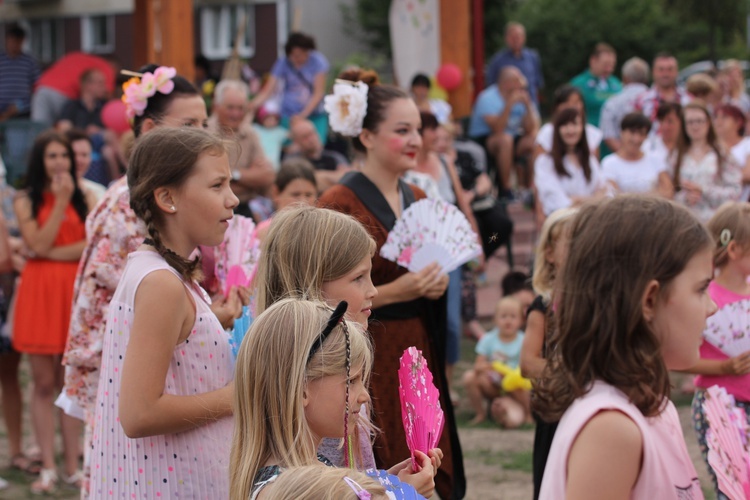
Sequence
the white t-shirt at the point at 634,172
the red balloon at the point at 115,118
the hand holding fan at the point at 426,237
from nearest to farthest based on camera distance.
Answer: the hand holding fan at the point at 426,237, the white t-shirt at the point at 634,172, the red balloon at the point at 115,118

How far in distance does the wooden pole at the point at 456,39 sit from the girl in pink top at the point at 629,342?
10.6 m

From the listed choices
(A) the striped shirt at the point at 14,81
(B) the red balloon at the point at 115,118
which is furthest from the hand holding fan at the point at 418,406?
(A) the striped shirt at the point at 14,81

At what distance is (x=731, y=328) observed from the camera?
4.23m

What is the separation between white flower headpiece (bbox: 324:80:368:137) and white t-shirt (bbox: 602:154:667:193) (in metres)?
4.93

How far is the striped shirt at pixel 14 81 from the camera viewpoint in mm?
12805

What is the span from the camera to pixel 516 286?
8.68m

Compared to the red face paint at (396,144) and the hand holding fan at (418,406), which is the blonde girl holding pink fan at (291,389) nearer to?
the hand holding fan at (418,406)

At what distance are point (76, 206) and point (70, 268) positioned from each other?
37cm

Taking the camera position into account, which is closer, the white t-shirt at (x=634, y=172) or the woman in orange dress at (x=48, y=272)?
the woman in orange dress at (x=48, y=272)

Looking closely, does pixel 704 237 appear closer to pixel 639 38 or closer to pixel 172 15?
pixel 172 15

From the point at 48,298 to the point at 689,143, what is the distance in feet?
17.4

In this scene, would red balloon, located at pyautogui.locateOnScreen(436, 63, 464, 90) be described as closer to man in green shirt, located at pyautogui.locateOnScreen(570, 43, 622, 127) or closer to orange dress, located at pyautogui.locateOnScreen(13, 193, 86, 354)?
Answer: man in green shirt, located at pyautogui.locateOnScreen(570, 43, 622, 127)

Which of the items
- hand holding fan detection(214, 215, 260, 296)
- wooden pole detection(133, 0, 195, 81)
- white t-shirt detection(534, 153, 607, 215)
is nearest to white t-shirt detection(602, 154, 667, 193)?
white t-shirt detection(534, 153, 607, 215)

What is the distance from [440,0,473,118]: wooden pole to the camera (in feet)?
41.3
